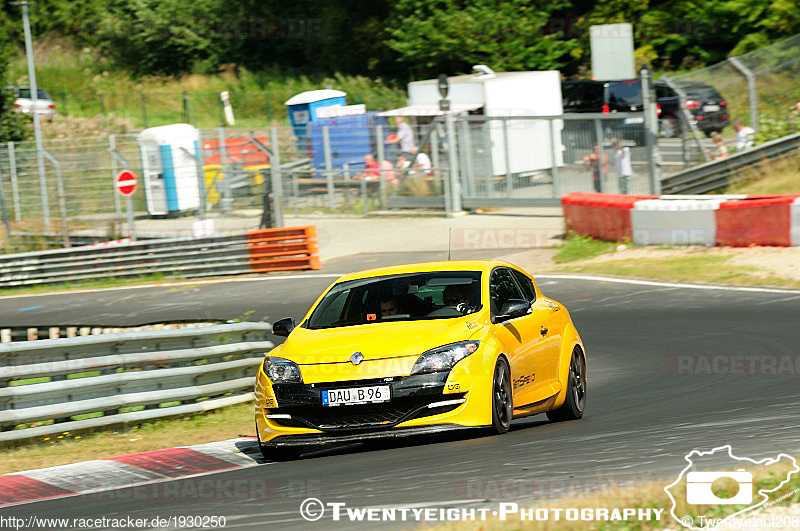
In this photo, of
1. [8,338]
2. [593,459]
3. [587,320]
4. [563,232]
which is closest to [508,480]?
[593,459]

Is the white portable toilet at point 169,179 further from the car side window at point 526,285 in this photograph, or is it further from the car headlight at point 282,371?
the car headlight at point 282,371

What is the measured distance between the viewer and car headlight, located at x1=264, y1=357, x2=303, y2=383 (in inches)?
339

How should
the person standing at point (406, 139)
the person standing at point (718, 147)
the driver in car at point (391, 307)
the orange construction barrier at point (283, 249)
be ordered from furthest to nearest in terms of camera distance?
the person standing at point (406, 139) < the person standing at point (718, 147) < the orange construction barrier at point (283, 249) < the driver in car at point (391, 307)

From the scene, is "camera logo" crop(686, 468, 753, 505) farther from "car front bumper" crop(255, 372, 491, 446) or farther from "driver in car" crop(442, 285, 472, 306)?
"driver in car" crop(442, 285, 472, 306)

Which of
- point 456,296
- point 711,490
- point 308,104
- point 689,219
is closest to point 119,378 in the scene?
point 456,296

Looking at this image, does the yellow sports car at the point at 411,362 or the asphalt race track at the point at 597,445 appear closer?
the asphalt race track at the point at 597,445

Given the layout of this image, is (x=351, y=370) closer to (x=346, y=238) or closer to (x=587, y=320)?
(x=587, y=320)

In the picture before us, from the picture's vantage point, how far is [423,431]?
27.3ft

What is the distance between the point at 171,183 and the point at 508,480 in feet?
73.8

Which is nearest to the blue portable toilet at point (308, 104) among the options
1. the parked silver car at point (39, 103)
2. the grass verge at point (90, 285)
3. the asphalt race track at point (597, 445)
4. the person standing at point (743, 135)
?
the grass verge at point (90, 285)

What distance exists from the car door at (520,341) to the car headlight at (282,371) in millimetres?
1448

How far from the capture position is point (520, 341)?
9266mm

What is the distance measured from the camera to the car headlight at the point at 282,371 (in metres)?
8.60

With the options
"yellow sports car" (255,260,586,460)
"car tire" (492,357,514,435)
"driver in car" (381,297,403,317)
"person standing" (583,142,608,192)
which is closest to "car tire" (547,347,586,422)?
"yellow sports car" (255,260,586,460)
